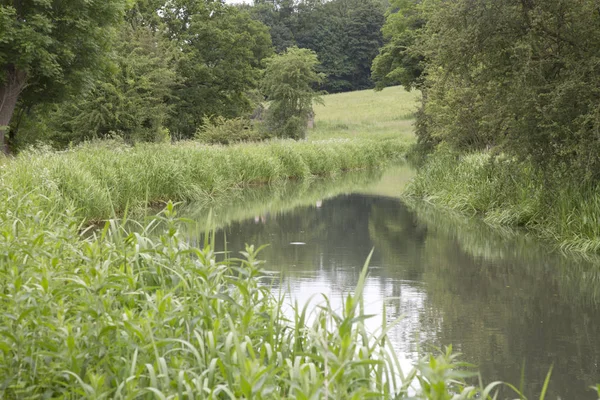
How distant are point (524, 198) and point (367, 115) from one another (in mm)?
49377

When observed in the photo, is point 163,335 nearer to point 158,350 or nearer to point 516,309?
point 158,350

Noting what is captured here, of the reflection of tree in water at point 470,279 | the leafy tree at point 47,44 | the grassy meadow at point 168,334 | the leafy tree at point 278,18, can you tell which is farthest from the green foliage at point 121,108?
the leafy tree at point 278,18

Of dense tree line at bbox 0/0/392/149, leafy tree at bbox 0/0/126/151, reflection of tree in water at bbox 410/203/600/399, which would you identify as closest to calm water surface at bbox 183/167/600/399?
reflection of tree in water at bbox 410/203/600/399

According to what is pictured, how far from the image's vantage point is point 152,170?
52.9ft

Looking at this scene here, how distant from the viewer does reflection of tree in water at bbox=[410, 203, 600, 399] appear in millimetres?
5617

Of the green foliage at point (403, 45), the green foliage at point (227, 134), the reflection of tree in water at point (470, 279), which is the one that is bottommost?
the reflection of tree in water at point (470, 279)

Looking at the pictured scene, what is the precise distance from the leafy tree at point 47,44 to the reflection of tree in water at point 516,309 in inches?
533

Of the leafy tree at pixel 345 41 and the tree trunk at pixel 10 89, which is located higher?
the leafy tree at pixel 345 41

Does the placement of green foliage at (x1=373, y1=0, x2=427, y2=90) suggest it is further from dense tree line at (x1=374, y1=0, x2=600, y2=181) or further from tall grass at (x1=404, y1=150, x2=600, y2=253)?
dense tree line at (x1=374, y1=0, x2=600, y2=181)

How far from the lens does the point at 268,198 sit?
1891cm

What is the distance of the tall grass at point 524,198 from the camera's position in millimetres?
11016

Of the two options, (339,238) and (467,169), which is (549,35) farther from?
(467,169)

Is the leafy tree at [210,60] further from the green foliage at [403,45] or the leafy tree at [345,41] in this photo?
the leafy tree at [345,41]

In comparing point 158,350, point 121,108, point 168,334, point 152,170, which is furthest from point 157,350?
point 121,108
